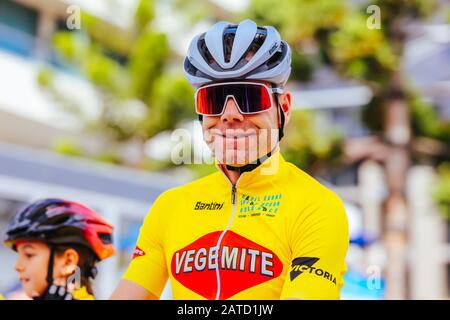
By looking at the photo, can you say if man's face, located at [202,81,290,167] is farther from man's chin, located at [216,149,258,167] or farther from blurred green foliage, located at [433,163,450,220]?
blurred green foliage, located at [433,163,450,220]

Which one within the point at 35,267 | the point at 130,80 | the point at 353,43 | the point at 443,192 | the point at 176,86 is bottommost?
the point at 35,267

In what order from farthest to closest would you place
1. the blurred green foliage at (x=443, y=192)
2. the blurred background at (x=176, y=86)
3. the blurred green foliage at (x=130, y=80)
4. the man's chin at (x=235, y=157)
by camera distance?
the blurred green foliage at (x=443, y=192)
the blurred green foliage at (x=130, y=80)
the blurred background at (x=176, y=86)
the man's chin at (x=235, y=157)

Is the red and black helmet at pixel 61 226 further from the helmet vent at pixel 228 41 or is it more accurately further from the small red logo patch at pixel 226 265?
the helmet vent at pixel 228 41

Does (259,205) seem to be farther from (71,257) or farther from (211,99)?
(71,257)

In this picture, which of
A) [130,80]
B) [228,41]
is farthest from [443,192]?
[228,41]

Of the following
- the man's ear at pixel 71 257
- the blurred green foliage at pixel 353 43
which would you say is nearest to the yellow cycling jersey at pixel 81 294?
the man's ear at pixel 71 257

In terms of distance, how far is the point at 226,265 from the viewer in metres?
1.90

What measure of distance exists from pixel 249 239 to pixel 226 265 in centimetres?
9

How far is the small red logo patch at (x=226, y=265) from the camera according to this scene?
188cm

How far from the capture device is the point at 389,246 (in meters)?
16.0

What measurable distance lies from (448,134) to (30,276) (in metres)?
16.6

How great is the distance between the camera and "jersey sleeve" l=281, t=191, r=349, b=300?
178 centimetres

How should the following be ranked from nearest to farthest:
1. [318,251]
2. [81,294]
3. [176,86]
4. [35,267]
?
1. [318,251]
2. [35,267]
3. [81,294]
4. [176,86]

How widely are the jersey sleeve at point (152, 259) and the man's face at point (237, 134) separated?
250 mm
